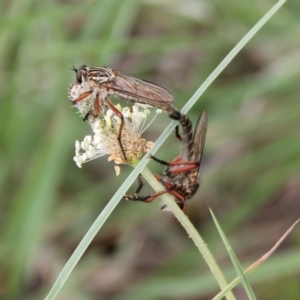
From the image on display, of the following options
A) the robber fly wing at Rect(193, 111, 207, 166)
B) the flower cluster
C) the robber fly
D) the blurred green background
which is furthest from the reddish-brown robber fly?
the blurred green background

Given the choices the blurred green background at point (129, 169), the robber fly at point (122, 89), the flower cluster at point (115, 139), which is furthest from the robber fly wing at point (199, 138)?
the blurred green background at point (129, 169)

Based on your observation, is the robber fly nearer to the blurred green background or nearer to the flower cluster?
the flower cluster


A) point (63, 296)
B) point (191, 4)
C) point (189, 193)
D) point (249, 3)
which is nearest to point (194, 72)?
point (191, 4)

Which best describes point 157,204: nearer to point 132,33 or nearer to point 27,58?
point 27,58

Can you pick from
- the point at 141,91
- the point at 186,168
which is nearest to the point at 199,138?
the point at 186,168

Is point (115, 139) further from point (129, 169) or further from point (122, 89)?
point (129, 169)
